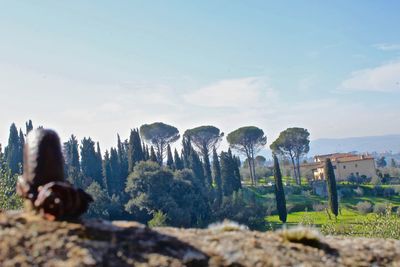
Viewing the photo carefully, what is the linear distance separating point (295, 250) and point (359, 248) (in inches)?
45.7

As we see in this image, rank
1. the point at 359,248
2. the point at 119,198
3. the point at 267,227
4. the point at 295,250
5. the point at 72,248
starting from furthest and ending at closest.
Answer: the point at 119,198 → the point at 267,227 → the point at 359,248 → the point at 295,250 → the point at 72,248

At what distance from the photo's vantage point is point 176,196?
2453 inches

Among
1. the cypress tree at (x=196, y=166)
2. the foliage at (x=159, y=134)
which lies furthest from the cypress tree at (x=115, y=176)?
the foliage at (x=159, y=134)

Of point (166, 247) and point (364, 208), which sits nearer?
point (166, 247)

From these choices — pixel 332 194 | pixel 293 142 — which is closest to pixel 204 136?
pixel 293 142

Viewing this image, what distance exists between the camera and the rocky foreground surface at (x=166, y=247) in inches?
222

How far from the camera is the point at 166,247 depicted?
243 inches

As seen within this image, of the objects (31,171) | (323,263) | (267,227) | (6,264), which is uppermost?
(31,171)

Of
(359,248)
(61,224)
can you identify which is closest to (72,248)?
(61,224)

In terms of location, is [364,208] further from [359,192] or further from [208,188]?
[208,188]

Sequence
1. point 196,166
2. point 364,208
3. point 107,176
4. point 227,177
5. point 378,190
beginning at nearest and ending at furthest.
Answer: point 364,208
point 107,176
point 227,177
point 378,190
point 196,166

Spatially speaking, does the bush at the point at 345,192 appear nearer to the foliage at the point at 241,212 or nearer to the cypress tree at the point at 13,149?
the foliage at the point at 241,212

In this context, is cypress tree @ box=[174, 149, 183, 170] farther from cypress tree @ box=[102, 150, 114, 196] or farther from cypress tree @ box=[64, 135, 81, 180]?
cypress tree @ box=[64, 135, 81, 180]

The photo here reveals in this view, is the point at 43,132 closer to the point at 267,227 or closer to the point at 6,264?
the point at 6,264
